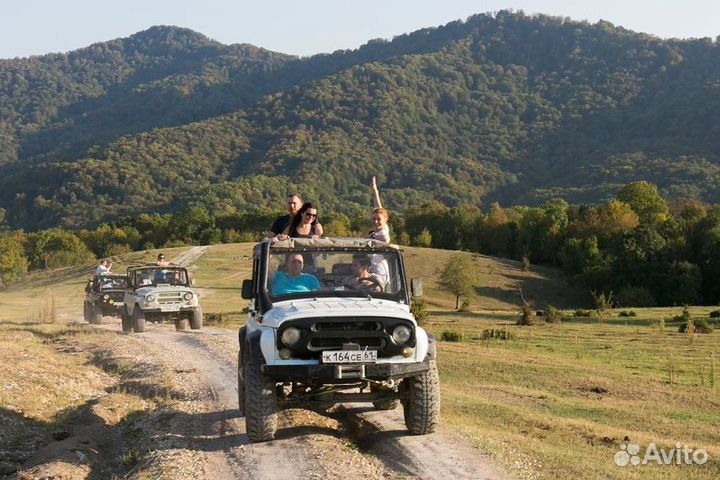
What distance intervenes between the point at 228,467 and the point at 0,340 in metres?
18.4

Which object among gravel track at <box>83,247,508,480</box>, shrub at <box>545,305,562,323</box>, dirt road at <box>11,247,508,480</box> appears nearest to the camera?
gravel track at <box>83,247,508,480</box>

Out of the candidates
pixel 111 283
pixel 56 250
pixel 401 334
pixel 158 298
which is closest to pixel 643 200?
pixel 56 250

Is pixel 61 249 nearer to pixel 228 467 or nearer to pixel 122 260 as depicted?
pixel 122 260

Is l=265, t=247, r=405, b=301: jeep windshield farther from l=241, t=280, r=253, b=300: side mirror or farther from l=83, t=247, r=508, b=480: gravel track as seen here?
l=83, t=247, r=508, b=480: gravel track

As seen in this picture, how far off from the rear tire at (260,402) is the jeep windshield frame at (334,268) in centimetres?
116

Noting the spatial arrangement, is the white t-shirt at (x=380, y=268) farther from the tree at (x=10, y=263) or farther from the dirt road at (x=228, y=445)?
the tree at (x=10, y=263)

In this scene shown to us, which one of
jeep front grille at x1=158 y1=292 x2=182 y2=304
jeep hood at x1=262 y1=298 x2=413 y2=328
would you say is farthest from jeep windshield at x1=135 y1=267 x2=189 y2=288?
jeep hood at x1=262 y1=298 x2=413 y2=328

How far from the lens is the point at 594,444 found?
37.7ft

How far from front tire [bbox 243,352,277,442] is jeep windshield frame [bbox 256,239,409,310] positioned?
1156mm

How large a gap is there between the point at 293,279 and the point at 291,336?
4.11 ft

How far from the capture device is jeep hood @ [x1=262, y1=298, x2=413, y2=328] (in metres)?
10.1

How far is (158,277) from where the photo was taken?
1131 inches

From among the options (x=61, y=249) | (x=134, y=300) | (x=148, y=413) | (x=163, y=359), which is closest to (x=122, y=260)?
(x=61, y=249)

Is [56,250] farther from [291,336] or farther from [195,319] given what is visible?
[291,336]
